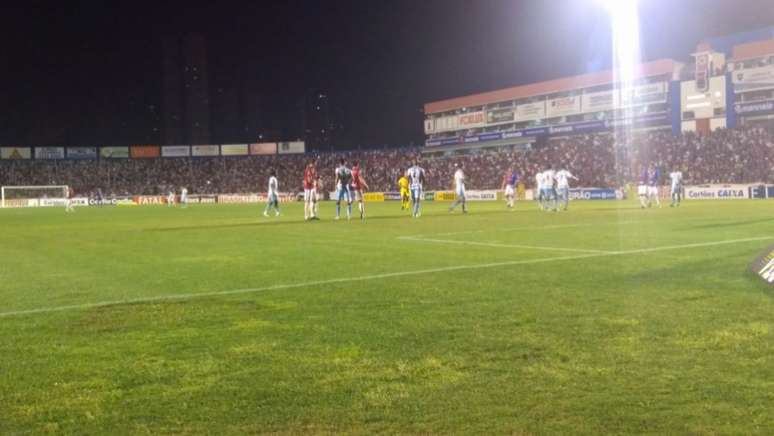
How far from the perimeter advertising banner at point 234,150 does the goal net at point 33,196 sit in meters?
24.2

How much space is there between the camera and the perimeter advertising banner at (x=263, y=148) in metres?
94.8

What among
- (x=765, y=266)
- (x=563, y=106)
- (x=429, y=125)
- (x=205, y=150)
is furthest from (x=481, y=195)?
(x=765, y=266)

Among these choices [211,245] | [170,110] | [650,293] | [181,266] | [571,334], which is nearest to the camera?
[571,334]

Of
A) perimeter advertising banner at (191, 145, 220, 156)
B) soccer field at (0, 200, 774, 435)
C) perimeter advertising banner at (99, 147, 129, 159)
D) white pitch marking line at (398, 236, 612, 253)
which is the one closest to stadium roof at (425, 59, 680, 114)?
perimeter advertising banner at (191, 145, 220, 156)

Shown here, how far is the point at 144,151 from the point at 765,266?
3578 inches

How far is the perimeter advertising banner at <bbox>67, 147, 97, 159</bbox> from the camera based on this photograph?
88.4 meters

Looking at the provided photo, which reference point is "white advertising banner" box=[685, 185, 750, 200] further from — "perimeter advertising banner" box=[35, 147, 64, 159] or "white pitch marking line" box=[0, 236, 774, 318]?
"perimeter advertising banner" box=[35, 147, 64, 159]

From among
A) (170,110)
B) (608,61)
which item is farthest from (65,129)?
(608,61)

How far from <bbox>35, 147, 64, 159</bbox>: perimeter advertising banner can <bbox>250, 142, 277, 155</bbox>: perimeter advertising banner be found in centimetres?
2351

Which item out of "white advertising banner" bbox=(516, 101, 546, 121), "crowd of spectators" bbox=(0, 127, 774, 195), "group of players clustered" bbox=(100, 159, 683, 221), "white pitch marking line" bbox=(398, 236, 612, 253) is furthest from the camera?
"white advertising banner" bbox=(516, 101, 546, 121)

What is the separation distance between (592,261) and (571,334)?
5.53 m

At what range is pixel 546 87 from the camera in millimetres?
75500

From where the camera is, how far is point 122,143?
97125 mm

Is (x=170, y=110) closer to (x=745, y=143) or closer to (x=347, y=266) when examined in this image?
(x=745, y=143)
